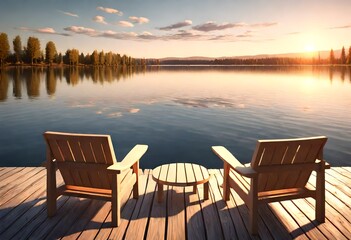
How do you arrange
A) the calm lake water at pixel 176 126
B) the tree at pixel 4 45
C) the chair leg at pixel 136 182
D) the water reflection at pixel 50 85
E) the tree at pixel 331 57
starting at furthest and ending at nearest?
the tree at pixel 331 57
the tree at pixel 4 45
the water reflection at pixel 50 85
the calm lake water at pixel 176 126
the chair leg at pixel 136 182

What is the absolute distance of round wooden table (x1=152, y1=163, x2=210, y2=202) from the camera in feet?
15.7

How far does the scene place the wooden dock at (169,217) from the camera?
4055 mm

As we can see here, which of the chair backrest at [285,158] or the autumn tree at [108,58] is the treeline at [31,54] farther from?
the chair backrest at [285,158]

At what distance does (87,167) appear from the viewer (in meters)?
4.20

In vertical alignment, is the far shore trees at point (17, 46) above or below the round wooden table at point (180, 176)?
above

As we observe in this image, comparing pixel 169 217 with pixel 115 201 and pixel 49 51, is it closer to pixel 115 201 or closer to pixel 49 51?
pixel 115 201

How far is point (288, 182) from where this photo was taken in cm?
438

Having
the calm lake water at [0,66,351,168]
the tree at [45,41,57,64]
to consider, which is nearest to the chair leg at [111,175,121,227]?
the calm lake water at [0,66,351,168]

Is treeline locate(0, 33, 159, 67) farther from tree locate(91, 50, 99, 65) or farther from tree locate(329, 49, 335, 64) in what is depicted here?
tree locate(329, 49, 335, 64)

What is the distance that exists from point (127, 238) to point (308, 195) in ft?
9.06

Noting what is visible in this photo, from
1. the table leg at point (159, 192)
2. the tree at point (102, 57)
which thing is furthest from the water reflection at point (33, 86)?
the tree at point (102, 57)

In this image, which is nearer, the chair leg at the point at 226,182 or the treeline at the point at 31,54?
the chair leg at the point at 226,182

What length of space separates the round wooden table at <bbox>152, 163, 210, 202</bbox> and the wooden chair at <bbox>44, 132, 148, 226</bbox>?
23.9 inches

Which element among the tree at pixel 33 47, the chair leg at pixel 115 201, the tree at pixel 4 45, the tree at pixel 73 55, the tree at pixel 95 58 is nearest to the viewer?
the chair leg at pixel 115 201
